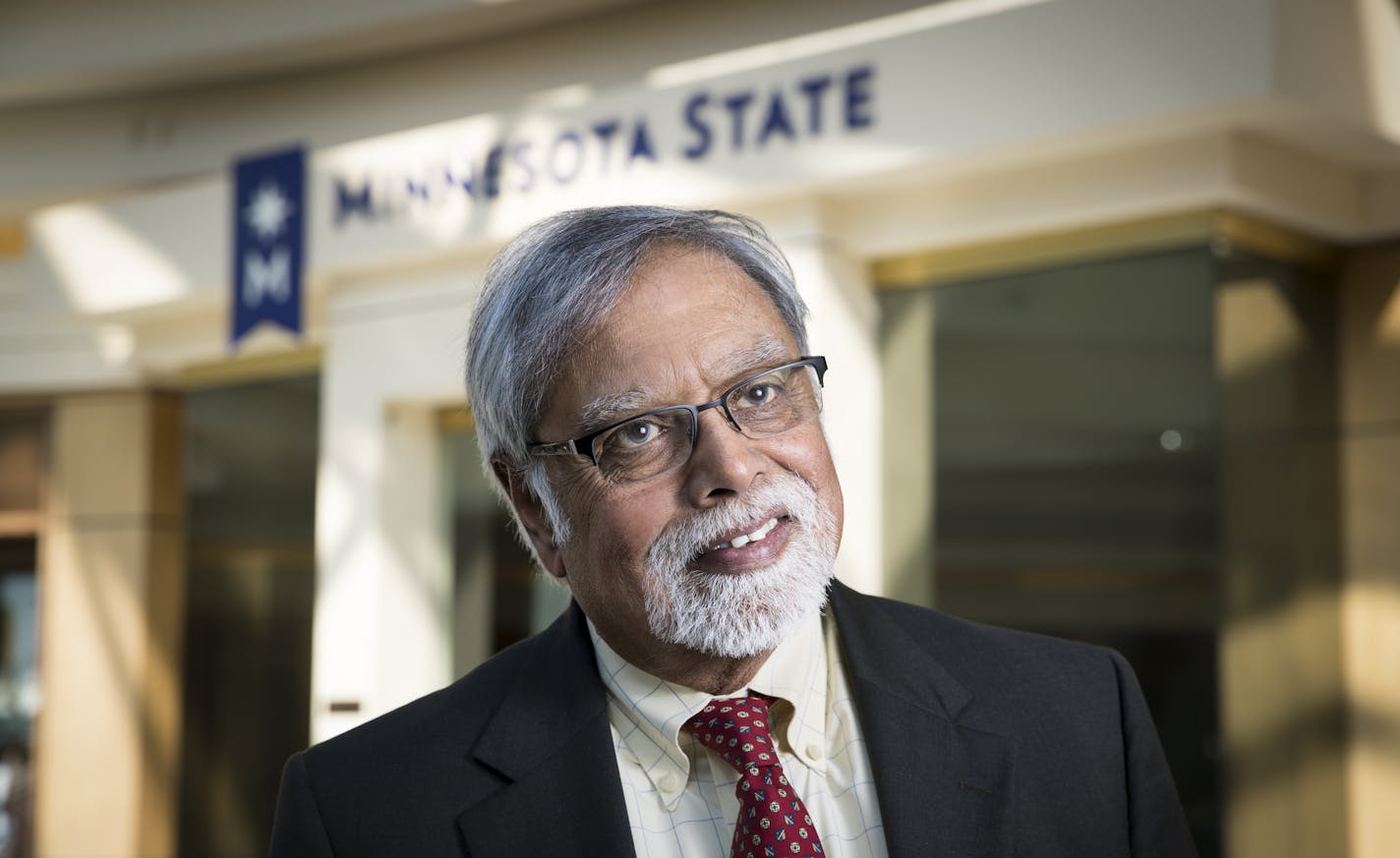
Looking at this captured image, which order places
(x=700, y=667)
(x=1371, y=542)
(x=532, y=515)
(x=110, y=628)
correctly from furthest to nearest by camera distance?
(x=110, y=628), (x=1371, y=542), (x=532, y=515), (x=700, y=667)

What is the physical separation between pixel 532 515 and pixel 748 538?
14.8 inches

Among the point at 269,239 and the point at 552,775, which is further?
the point at 269,239

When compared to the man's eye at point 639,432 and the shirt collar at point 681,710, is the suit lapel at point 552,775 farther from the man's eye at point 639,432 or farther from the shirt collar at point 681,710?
the man's eye at point 639,432

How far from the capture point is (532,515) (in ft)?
6.76

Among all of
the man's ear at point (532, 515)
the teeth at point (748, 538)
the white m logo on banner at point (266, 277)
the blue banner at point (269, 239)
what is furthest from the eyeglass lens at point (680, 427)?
the white m logo on banner at point (266, 277)

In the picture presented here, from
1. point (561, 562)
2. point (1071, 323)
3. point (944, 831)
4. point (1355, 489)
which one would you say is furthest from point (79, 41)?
point (944, 831)

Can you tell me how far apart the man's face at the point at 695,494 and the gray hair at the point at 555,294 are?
2 cm

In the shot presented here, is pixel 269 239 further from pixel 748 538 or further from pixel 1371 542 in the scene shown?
pixel 748 538

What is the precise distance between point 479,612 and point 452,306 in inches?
52.8

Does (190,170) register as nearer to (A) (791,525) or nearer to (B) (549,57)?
(B) (549,57)

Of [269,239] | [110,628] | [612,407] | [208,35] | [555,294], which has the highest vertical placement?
[208,35]

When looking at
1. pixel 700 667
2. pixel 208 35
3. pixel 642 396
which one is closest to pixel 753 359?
pixel 642 396

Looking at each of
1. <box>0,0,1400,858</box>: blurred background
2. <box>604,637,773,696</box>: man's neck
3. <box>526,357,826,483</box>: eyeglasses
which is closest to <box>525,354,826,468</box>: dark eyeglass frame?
<box>526,357,826,483</box>: eyeglasses

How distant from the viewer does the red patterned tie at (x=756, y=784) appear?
5.67ft
